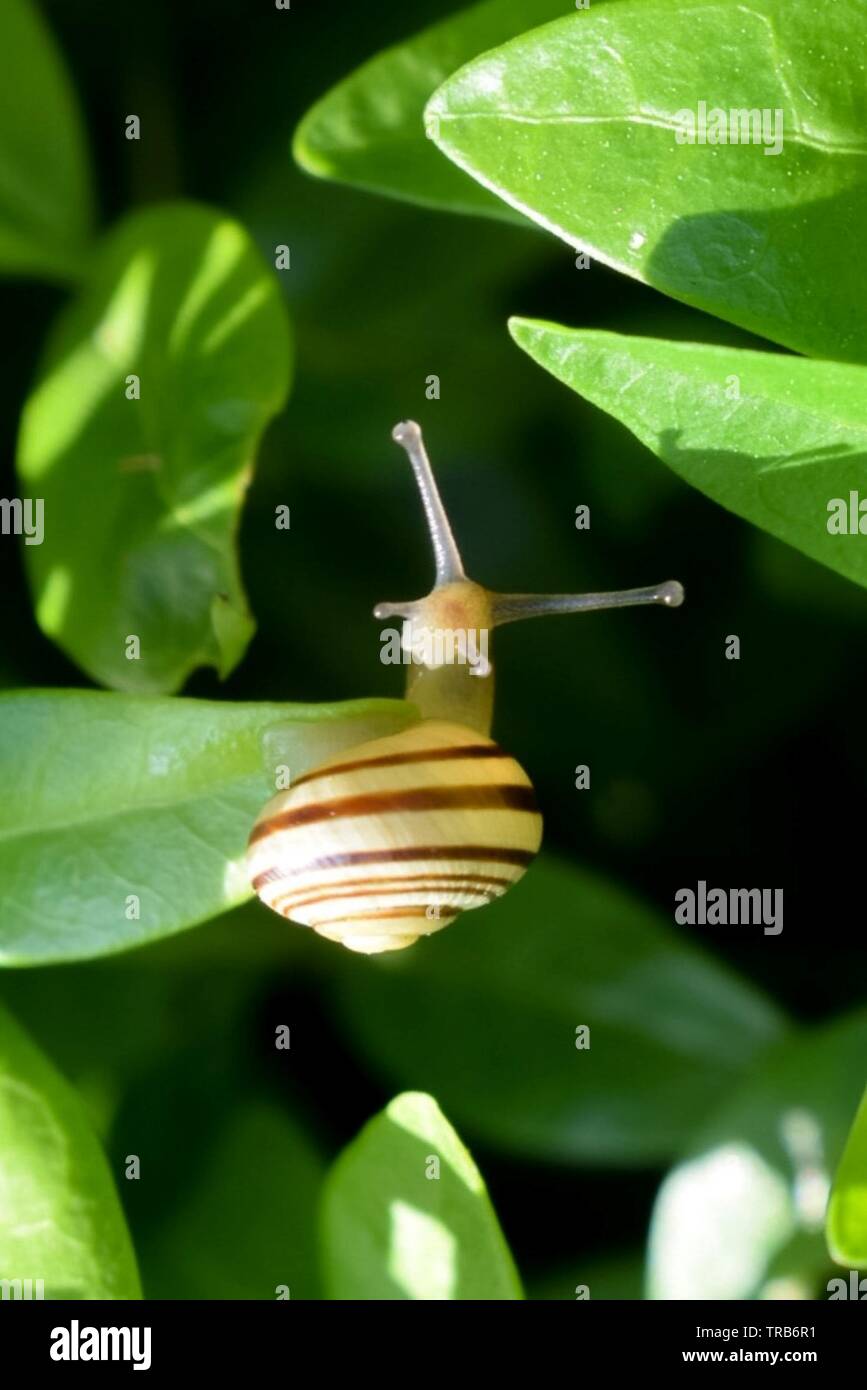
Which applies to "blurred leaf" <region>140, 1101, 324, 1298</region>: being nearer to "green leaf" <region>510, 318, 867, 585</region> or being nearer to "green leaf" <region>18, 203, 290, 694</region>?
"green leaf" <region>18, 203, 290, 694</region>

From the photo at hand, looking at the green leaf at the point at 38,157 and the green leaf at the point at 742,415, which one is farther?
the green leaf at the point at 38,157

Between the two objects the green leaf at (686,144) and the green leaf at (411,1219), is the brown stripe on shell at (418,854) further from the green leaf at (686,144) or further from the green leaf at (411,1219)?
the green leaf at (686,144)

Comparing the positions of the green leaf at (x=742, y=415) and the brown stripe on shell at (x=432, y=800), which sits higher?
the green leaf at (x=742, y=415)

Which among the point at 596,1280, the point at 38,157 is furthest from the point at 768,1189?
the point at 38,157

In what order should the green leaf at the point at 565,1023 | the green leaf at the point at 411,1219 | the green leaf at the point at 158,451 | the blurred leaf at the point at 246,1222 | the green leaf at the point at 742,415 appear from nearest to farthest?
the green leaf at the point at 742,415, the green leaf at the point at 411,1219, the green leaf at the point at 158,451, the blurred leaf at the point at 246,1222, the green leaf at the point at 565,1023

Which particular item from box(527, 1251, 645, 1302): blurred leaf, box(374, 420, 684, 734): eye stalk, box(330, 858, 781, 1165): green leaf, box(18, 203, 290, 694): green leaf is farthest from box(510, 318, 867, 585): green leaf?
box(527, 1251, 645, 1302): blurred leaf

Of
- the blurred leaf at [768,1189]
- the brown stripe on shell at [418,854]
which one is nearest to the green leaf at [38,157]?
the brown stripe on shell at [418,854]

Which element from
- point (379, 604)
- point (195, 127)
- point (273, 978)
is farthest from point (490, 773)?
point (195, 127)
